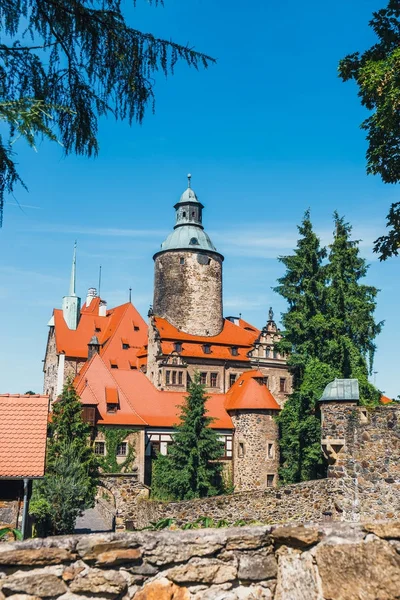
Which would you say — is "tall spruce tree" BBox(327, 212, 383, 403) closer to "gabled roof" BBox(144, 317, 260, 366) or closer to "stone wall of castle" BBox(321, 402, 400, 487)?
"gabled roof" BBox(144, 317, 260, 366)

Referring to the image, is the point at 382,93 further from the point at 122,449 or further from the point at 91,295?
the point at 91,295

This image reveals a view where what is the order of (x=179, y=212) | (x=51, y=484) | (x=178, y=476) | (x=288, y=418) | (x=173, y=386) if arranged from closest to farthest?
(x=51, y=484)
(x=178, y=476)
(x=288, y=418)
(x=173, y=386)
(x=179, y=212)

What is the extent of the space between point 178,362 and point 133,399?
534cm

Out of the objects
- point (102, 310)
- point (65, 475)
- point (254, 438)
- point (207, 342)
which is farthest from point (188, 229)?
point (65, 475)

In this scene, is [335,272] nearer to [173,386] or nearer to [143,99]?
[173,386]

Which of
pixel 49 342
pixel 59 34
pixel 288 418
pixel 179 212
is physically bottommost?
pixel 288 418

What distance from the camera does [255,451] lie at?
35.2m

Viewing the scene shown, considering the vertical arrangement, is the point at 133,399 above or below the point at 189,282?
below

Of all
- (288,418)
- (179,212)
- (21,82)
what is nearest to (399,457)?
(21,82)

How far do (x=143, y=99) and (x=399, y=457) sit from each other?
677cm

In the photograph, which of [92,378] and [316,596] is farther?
[92,378]

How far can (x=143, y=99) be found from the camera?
6.36 meters

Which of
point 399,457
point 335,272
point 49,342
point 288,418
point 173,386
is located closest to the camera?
point 399,457

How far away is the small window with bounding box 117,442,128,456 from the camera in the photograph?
32763 mm
